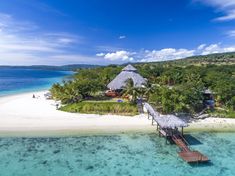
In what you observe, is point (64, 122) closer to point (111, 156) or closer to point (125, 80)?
Result: point (111, 156)

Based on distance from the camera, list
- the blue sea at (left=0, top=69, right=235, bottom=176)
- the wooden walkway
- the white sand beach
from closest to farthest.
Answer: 1. the blue sea at (left=0, top=69, right=235, bottom=176)
2. the wooden walkway
3. the white sand beach

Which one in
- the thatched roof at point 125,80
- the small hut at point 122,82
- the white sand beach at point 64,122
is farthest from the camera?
the thatched roof at point 125,80

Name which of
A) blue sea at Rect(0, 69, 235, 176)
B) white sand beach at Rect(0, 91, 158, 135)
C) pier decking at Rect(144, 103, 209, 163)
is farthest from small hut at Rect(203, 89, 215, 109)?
pier decking at Rect(144, 103, 209, 163)

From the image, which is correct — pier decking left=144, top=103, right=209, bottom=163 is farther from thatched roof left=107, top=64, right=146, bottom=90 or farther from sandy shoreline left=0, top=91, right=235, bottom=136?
thatched roof left=107, top=64, right=146, bottom=90

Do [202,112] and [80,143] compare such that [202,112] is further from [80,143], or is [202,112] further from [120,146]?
[80,143]

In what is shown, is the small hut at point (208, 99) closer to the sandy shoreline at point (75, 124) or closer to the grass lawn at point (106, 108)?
the sandy shoreline at point (75, 124)

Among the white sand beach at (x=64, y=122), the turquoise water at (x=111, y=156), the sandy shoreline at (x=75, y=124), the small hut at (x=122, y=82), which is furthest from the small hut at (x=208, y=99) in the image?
the white sand beach at (x=64, y=122)
